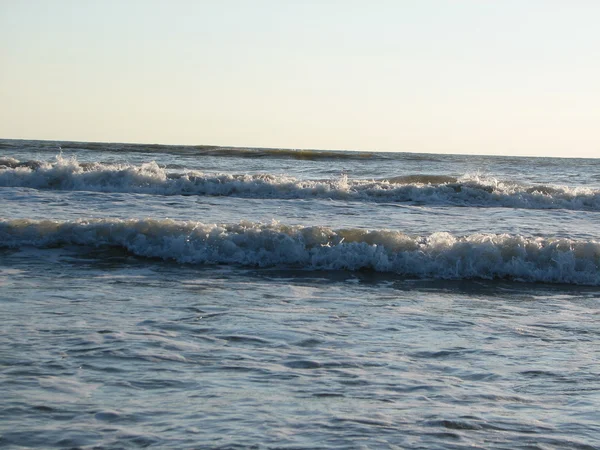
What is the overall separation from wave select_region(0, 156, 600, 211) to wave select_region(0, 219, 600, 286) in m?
7.70

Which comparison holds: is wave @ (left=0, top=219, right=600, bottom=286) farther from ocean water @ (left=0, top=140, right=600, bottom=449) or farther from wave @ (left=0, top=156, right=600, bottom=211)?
wave @ (left=0, top=156, right=600, bottom=211)

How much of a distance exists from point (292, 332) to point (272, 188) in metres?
13.8

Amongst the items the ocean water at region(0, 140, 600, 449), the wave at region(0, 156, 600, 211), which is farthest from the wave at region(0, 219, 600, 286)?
the wave at region(0, 156, 600, 211)

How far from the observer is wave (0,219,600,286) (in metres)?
10.5

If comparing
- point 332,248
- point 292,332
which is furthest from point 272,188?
point 292,332

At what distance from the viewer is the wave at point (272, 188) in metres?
19.7

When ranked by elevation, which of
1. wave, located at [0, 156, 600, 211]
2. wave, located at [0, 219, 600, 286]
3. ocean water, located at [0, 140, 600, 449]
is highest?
wave, located at [0, 156, 600, 211]

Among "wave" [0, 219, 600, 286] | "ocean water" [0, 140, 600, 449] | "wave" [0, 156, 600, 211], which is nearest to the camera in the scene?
"ocean water" [0, 140, 600, 449]

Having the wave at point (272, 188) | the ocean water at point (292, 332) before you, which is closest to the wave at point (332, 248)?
the ocean water at point (292, 332)

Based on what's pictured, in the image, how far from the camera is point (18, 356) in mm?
5496

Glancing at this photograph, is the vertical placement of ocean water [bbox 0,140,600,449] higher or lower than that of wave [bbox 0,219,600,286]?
lower

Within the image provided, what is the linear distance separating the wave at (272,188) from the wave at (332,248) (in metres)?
7.70

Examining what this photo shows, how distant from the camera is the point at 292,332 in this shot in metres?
6.51

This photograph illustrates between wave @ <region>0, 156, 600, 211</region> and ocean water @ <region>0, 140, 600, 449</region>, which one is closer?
ocean water @ <region>0, 140, 600, 449</region>
